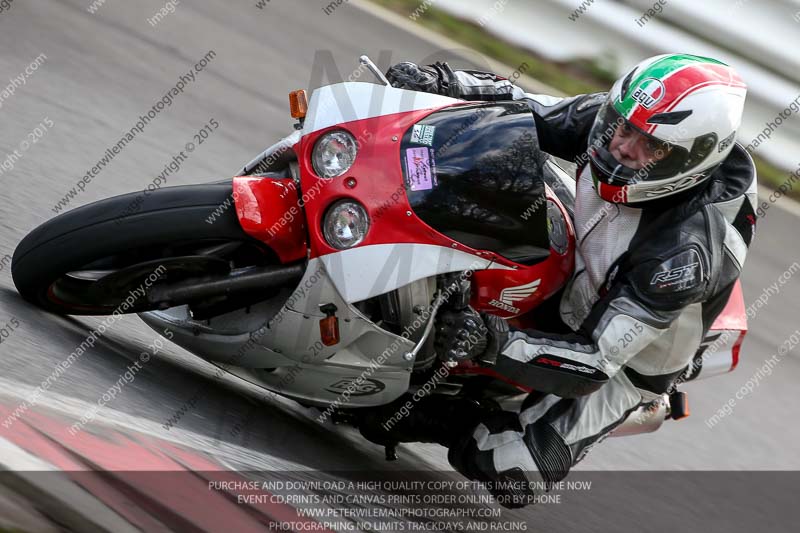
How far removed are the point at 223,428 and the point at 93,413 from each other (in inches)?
26.5

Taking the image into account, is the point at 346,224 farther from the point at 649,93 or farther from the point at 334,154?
the point at 649,93

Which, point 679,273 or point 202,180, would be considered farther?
point 202,180

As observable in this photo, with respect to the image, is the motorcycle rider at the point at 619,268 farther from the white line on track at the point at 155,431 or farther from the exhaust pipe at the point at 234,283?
the white line on track at the point at 155,431

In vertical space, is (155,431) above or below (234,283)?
below

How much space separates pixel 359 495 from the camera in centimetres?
372

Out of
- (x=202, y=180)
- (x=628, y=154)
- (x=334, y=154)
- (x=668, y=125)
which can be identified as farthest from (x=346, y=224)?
(x=202, y=180)

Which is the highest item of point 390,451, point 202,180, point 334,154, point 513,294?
point 334,154

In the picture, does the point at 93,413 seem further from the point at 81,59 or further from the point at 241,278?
the point at 81,59

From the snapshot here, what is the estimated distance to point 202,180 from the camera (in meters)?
5.96

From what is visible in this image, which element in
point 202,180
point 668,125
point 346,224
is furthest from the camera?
point 202,180

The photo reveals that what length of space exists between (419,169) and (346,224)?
296 millimetres

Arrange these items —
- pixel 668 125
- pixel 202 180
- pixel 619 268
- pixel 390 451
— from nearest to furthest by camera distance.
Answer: pixel 668 125 → pixel 619 268 → pixel 390 451 → pixel 202 180

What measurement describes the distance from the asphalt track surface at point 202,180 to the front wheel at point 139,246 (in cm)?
22

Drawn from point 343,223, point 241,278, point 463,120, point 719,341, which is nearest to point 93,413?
point 241,278
